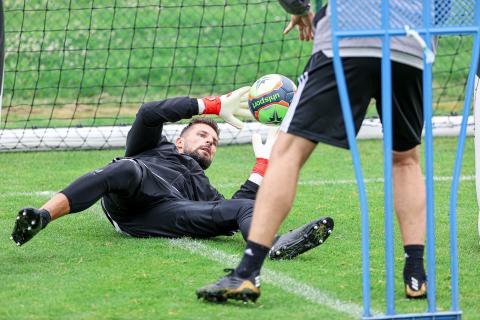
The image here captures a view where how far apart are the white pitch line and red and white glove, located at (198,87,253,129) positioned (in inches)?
30.2

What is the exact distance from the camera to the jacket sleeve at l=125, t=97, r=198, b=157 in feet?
20.0

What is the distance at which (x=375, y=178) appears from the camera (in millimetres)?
8539

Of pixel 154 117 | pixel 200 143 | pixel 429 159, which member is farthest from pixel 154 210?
pixel 429 159

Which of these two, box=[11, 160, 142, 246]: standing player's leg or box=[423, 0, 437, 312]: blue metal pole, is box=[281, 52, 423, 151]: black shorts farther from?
box=[11, 160, 142, 246]: standing player's leg

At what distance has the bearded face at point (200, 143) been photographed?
6.80 metres

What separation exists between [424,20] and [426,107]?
341 millimetres

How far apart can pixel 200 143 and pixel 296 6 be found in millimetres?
2236

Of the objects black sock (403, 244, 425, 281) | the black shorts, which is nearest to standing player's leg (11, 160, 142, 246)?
the black shorts

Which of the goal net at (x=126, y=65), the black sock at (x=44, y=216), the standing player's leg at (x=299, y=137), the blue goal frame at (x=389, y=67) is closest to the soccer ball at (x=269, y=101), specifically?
the black sock at (x=44, y=216)

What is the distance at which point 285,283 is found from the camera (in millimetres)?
5090

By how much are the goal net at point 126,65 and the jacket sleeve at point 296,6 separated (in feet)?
17.3

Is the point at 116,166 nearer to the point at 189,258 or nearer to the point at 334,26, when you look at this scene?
the point at 189,258

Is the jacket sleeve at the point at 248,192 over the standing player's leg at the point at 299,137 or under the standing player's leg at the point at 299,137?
under

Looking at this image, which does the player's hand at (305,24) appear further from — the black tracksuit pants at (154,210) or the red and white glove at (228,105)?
the black tracksuit pants at (154,210)
